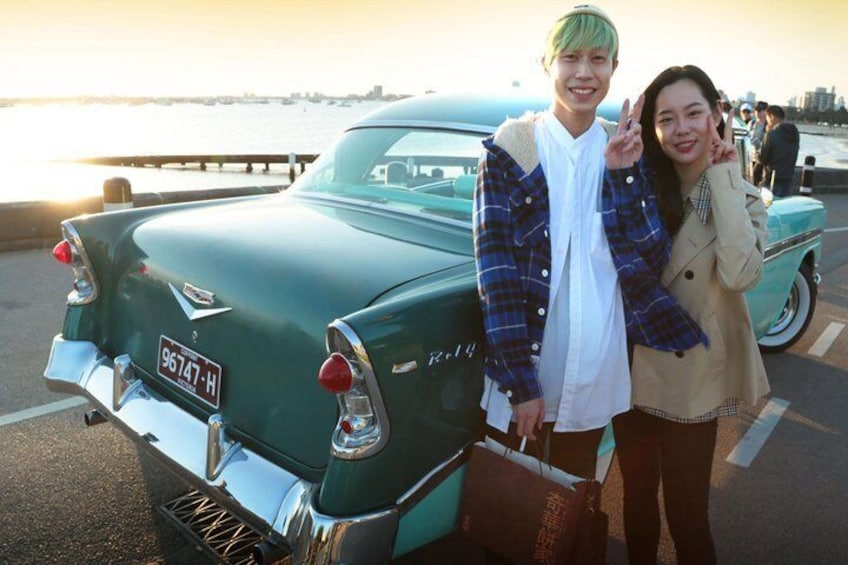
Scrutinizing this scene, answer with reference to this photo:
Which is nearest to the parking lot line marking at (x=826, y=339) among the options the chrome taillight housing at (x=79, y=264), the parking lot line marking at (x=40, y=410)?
the chrome taillight housing at (x=79, y=264)

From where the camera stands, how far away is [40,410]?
4211 mm

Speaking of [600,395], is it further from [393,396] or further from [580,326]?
[393,396]

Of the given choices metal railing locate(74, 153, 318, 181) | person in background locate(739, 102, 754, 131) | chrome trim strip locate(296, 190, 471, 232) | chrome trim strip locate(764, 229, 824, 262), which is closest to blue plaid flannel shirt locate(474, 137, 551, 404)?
chrome trim strip locate(296, 190, 471, 232)

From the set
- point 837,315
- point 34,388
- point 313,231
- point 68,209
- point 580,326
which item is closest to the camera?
point 580,326

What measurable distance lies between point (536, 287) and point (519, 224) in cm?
20

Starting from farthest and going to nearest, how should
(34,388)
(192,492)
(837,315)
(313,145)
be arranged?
(313,145)
(837,315)
(34,388)
(192,492)

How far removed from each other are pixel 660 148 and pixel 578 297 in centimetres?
66

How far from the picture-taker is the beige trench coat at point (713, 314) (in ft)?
7.34

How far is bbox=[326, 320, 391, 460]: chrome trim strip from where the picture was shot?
2100mm

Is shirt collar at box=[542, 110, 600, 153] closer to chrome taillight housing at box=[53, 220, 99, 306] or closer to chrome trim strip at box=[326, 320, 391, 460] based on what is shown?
chrome trim strip at box=[326, 320, 391, 460]

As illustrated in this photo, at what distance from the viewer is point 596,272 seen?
2.18 metres

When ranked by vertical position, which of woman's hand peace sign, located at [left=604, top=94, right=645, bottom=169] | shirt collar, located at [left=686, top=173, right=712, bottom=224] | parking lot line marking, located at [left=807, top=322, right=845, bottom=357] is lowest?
parking lot line marking, located at [left=807, top=322, right=845, bottom=357]

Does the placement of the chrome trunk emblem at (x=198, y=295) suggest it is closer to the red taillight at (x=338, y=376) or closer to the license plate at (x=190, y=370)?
the license plate at (x=190, y=370)

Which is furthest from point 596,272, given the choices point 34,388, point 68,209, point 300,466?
point 68,209
